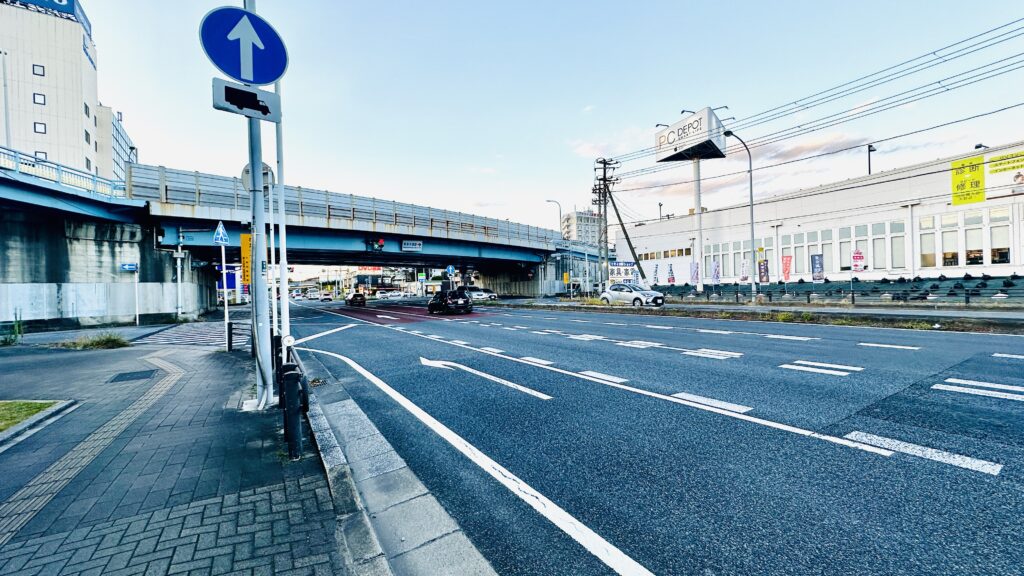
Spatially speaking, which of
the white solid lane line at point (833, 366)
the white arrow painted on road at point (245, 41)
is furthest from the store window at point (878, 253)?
the white arrow painted on road at point (245, 41)

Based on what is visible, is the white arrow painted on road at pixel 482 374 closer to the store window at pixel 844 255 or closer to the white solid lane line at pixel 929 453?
the white solid lane line at pixel 929 453

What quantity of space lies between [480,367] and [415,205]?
27433 mm

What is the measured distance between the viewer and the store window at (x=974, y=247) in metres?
27.8

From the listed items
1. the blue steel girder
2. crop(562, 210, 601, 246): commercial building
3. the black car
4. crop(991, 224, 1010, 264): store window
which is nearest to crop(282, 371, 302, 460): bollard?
the blue steel girder

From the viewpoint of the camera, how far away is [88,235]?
67.9 ft

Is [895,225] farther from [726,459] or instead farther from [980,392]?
[726,459]

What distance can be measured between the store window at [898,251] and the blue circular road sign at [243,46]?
41.7m

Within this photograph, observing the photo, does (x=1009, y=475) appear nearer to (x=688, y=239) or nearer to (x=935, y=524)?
(x=935, y=524)

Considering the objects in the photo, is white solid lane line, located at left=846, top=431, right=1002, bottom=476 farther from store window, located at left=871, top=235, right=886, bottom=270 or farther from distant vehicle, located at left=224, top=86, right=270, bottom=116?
store window, located at left=871, top=235, right=886, bottom=270

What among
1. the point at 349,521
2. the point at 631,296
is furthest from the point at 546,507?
the point at 631,296

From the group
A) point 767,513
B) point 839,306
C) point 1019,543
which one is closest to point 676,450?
point 767,513

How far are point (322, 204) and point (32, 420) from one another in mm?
25576

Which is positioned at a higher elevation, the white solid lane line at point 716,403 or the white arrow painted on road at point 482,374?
the white solid lane line at point 716,403

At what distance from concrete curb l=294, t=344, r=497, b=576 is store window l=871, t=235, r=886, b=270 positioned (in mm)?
41521
